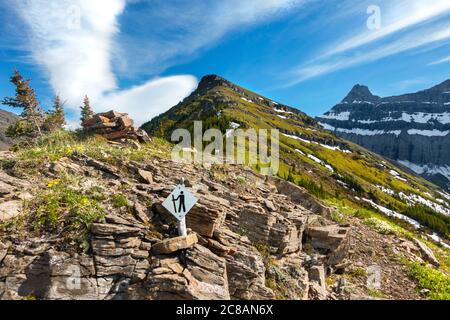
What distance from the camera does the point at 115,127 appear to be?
25594 mm

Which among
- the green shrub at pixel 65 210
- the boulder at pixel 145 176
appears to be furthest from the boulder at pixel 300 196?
the green shrub at pixel 65 210

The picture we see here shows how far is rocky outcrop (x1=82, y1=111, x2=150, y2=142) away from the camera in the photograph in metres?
24.8

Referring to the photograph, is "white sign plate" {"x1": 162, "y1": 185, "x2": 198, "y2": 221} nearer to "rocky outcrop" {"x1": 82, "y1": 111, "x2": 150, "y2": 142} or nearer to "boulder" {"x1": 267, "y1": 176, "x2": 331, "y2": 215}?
"boulder" {"x1": 267, "y1": 176, "x2": 331, "y2": 215}

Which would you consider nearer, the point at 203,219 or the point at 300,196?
the point at 203,219

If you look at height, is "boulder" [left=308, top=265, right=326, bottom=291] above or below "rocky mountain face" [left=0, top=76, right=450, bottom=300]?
below

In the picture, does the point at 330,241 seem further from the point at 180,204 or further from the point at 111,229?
the point at 111,229

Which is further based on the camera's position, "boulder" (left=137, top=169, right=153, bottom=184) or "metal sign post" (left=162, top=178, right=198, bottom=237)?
"boulder" (left=137, top=169, right=153, bottom=184)

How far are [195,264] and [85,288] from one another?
3340 millimetres

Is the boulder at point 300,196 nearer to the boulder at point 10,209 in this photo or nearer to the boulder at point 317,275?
the boulder at point 317,275

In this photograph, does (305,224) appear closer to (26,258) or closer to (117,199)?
(117,199)

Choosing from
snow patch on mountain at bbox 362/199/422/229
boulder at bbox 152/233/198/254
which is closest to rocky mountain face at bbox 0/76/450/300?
boulder at bbox 152/233/198/254

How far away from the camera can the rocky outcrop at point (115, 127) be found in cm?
2475

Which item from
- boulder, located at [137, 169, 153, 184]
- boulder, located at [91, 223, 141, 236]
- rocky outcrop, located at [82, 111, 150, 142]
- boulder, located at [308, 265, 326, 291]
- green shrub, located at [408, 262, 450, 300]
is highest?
rocky outcrop, located at [82, 111, 150, 142]

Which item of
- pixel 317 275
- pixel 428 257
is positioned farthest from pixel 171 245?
pixel 428 257
